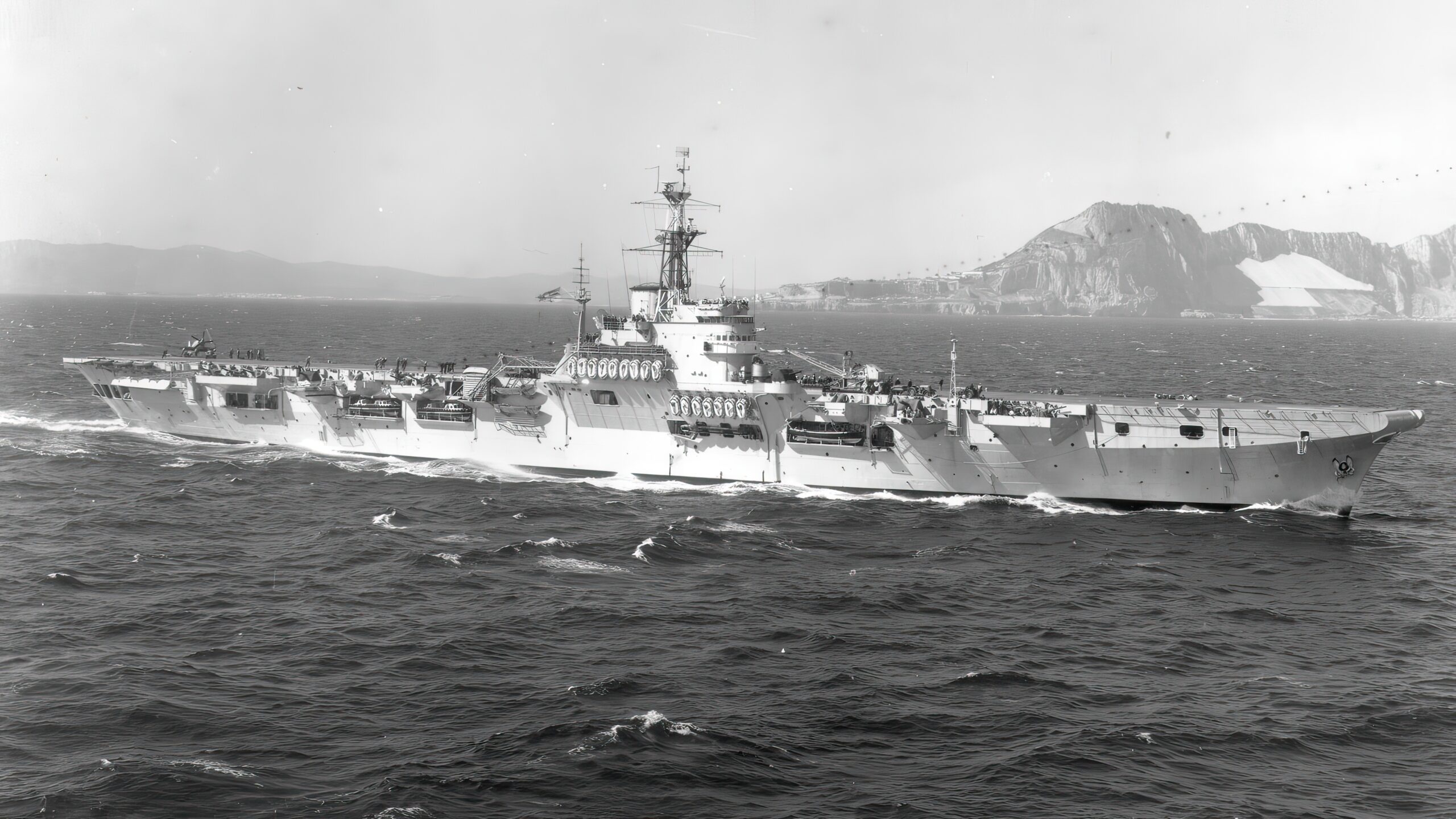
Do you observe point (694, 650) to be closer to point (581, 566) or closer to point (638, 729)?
point (638, 729)

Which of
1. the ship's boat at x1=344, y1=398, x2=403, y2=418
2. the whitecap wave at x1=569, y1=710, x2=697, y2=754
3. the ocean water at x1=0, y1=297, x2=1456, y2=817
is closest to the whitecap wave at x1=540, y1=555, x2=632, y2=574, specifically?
the ocean water at x1=0, y1=297, x2=1456, y2=817

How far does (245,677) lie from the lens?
2356 cm

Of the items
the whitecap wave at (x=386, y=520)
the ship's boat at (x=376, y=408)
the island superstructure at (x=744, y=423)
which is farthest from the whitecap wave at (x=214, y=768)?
the ship's boat at (x=376, y=408)

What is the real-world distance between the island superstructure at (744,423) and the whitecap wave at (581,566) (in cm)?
1137

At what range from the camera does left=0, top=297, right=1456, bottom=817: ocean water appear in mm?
19469

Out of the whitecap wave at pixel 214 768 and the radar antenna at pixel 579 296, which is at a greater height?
the radar antenna at pixel 579 296

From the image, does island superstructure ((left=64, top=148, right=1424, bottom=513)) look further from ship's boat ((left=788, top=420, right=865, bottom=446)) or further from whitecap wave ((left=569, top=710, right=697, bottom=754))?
whitecap wave ((left=569, top=710, right=697, bottom=754))

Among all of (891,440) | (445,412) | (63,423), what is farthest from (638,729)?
(63,423)

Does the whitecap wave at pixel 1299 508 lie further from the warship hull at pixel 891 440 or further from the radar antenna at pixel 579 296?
the radar antenna at pixel 579 296

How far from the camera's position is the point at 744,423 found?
4416 centimetres

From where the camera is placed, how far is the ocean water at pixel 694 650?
19.5 m

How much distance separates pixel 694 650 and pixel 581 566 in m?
8.14

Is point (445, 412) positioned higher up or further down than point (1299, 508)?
higher up

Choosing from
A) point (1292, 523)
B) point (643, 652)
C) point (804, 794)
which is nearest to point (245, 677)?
point (643, 652)
